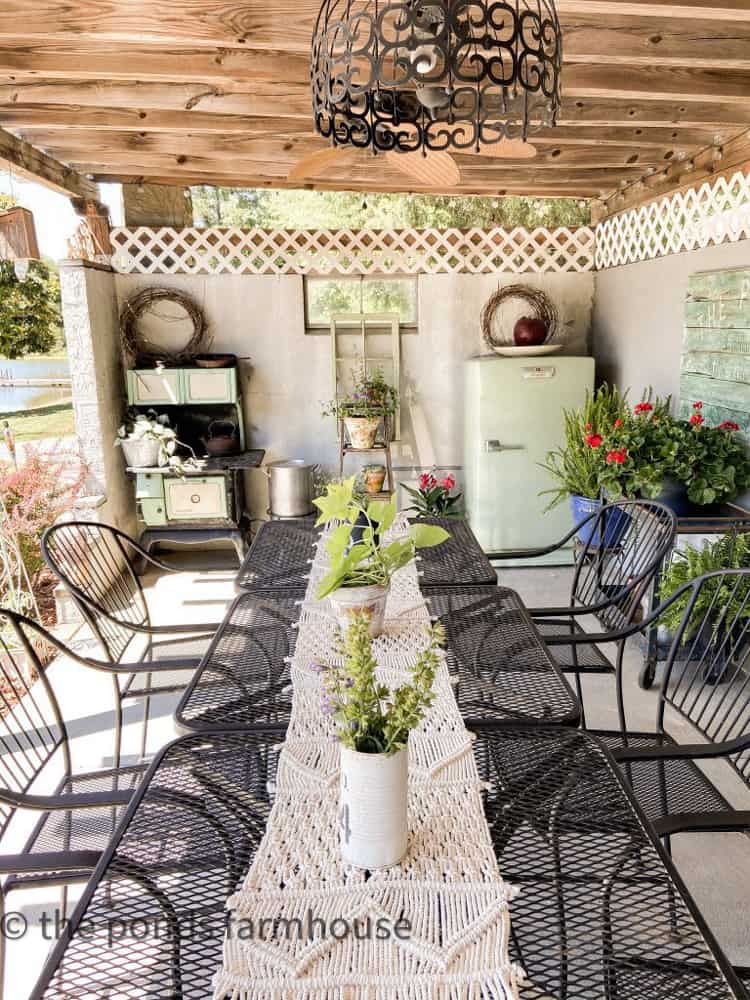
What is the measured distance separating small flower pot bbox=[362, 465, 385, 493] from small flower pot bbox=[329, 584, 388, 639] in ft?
9.41

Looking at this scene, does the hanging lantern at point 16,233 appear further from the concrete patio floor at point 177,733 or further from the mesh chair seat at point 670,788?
the mesh chair seat at point 670,788

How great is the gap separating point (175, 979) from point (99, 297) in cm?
414

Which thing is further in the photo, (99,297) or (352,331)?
(352,331)

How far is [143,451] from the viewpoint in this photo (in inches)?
175

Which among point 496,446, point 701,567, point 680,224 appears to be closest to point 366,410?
point 496,446

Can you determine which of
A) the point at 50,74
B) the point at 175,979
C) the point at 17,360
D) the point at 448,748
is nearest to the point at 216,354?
the point at 17,360

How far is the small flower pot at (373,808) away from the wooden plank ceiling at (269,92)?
217 cm

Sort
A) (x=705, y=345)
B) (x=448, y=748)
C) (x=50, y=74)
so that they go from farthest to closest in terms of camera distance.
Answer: (x=705, y=345)
(x=50, y=74)
(x=448, y=748)

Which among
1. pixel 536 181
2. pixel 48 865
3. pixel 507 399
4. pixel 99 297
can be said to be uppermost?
pixel 536 181

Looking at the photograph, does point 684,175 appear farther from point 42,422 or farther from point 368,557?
point 42,422

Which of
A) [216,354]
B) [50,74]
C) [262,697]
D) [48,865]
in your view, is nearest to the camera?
[48,865]

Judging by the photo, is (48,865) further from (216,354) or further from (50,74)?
(216,354)

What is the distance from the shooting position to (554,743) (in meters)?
1.39

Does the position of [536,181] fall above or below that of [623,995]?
above
